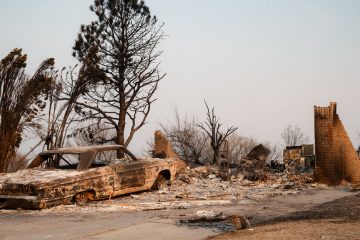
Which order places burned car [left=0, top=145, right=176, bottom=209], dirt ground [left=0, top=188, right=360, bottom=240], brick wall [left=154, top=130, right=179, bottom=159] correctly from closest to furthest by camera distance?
1. dirt ground [left=0, top=188, right=360, bottom=240]
2. burned car [left=0, top=145, right=176, bottom=209]
3. brick wall [left=154, top=130, right=179, bottom=159]

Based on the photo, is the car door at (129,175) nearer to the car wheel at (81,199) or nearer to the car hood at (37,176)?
the car wheel at (81,199)

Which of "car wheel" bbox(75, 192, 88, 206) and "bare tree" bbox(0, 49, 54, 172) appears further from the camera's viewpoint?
"bare tree" bbox(0, 49, 54, 172)

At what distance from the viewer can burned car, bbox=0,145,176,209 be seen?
9.37 metres

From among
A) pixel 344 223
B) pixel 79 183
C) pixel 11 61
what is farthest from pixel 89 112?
pixel 344 223

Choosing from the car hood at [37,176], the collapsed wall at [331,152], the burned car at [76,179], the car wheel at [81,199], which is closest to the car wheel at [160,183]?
the burned car at [76,179]

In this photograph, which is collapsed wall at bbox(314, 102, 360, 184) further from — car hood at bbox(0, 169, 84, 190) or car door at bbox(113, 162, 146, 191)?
car hood at bbox(0, 169, 84, 190)

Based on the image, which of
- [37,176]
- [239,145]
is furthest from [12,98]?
[239,145]

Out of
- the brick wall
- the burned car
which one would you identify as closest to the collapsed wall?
the burned car

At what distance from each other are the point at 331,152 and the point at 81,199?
9.19 metres

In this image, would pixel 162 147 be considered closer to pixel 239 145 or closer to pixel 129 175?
pixel 129 175

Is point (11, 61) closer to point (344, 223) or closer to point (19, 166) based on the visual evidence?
point (19, 166)

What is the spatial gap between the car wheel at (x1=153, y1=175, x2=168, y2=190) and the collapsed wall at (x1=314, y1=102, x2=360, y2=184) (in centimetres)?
576

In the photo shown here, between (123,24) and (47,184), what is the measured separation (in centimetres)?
1610

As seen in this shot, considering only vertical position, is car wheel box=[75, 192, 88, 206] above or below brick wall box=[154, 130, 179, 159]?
below
